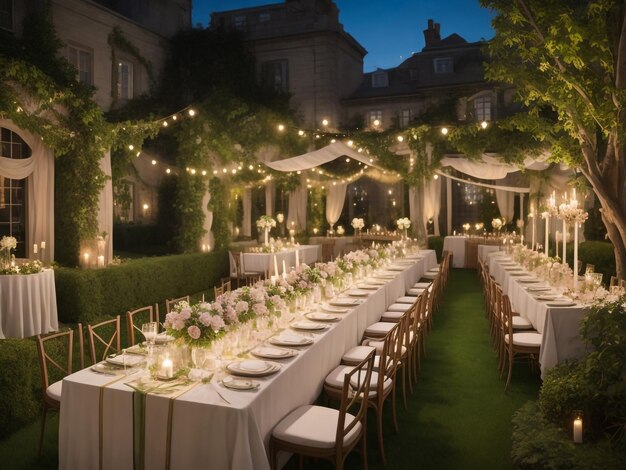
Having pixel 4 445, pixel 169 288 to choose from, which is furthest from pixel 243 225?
pixel 4 445

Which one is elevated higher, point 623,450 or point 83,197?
point 83,197

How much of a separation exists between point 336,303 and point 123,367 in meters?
2.52

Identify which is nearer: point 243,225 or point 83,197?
point 83,197

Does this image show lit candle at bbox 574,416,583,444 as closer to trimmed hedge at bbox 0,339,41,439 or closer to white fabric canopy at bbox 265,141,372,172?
trimmed hedge at bbox 0,339,41,439

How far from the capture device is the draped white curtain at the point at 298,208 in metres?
16.1

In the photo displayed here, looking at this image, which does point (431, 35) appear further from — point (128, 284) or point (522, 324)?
point (522, 324)

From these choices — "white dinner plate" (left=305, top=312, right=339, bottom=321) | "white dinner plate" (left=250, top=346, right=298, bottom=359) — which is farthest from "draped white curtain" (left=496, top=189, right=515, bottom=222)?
"white dinner plate" (left=250, top=346, right=298, bottom=359)

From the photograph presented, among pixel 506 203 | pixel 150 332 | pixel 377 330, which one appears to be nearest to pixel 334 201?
pixel 506 203

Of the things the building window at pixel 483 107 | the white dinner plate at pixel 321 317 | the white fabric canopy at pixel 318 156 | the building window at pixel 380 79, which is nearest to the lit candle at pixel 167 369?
the white dinner plate at pixel 321 317

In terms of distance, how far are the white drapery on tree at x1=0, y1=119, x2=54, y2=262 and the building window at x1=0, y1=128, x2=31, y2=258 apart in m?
1.33

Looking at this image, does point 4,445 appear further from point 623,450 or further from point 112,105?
point 112,105

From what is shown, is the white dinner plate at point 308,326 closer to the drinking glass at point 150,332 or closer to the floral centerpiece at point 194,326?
the floral centerpiece at point 194,326

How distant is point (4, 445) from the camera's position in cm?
405

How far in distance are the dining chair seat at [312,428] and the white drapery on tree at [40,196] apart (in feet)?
22.6
